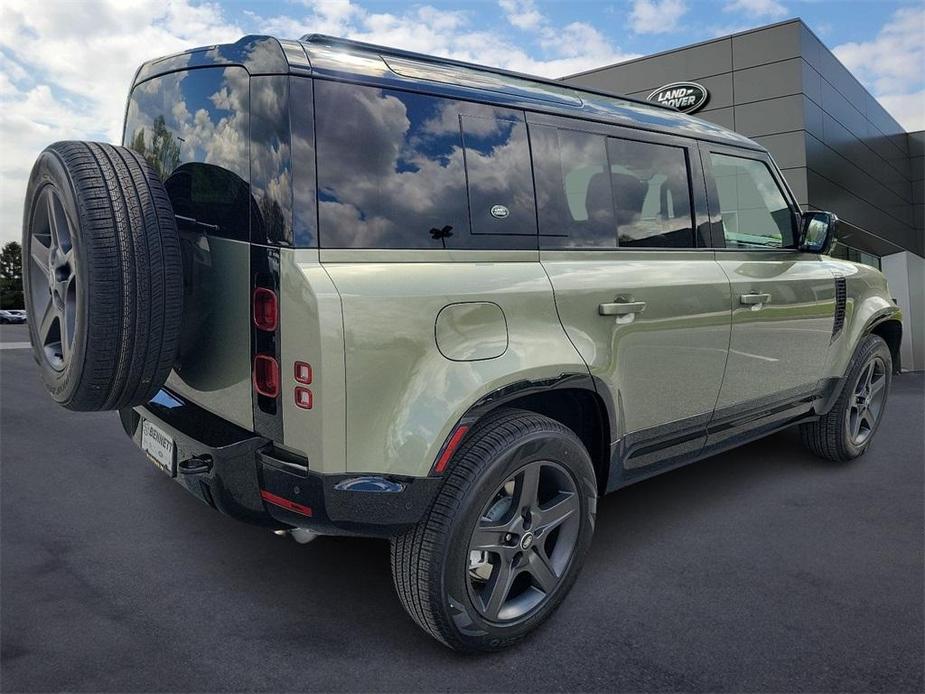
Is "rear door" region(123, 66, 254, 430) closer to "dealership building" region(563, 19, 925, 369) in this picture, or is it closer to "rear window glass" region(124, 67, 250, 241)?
"rear window glass" region(124, 67, 250, 241)

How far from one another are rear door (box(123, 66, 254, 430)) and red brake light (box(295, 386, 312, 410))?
224mm

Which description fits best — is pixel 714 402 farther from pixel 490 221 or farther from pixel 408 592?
pixel 408 592

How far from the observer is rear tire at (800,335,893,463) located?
421 cm

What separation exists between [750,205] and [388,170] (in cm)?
231

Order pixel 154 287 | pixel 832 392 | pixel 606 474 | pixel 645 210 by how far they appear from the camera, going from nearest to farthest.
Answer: pixel 154 287, pixel 606 474, pixel 645 210, pixel 832 392

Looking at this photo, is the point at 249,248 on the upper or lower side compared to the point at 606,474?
upper

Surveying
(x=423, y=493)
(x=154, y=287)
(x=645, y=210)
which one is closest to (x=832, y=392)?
(x=645, y=210)

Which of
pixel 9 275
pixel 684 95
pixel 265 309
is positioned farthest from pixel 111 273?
pixel 9 275

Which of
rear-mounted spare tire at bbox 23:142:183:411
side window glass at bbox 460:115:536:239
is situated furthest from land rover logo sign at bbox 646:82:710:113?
rear-mounted spare tire at bbox 23:142:183:411

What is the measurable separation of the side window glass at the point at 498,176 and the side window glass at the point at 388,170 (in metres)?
0.04

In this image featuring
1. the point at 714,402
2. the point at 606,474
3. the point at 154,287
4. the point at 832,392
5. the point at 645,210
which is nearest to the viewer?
the point at 154,287

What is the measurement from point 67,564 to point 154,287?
1532 millimetres

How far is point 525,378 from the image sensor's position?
2230mm

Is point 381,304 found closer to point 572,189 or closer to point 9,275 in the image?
point 572,189
